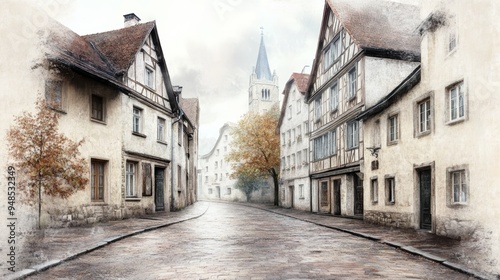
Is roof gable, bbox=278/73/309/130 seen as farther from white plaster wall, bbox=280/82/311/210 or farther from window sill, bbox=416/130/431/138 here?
window sill, bbox=416/130/431/138

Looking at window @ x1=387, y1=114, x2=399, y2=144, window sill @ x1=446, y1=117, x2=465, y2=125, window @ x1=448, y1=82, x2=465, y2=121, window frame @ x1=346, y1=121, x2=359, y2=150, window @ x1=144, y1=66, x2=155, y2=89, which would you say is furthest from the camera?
window @ x1=144, y1=66, x2=155, y2=89

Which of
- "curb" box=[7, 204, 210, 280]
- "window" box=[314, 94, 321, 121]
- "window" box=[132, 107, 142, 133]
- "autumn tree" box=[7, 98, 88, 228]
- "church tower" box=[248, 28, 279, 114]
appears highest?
"church tower" box=[248, 28, 279, 114]

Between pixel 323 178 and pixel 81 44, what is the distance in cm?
1538

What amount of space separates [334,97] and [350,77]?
292cm

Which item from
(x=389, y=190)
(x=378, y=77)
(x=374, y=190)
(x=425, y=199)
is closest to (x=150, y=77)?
(x=378, y=77)

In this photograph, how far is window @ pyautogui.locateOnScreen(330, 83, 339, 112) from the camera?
82.1 feet

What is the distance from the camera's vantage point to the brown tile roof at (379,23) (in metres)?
21.0

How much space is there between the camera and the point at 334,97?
1016 inches

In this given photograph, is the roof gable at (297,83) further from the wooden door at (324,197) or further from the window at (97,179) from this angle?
the window at (97,179)

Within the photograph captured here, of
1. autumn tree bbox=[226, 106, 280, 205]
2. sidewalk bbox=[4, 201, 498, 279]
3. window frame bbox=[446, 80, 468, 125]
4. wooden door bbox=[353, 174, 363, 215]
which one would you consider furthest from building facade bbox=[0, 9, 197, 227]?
autumn tree bbox=[226, 106, 280, 205]

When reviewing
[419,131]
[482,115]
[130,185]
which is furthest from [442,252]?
[130,185]

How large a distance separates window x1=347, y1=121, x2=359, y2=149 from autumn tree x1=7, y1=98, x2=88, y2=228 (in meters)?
13.4

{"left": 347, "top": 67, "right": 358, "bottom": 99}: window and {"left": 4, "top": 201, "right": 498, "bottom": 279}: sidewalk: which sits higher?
{"left": 347, "top": 67, "right": 358, "bottom": 99}: window

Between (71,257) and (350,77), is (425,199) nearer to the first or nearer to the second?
(350,77)
